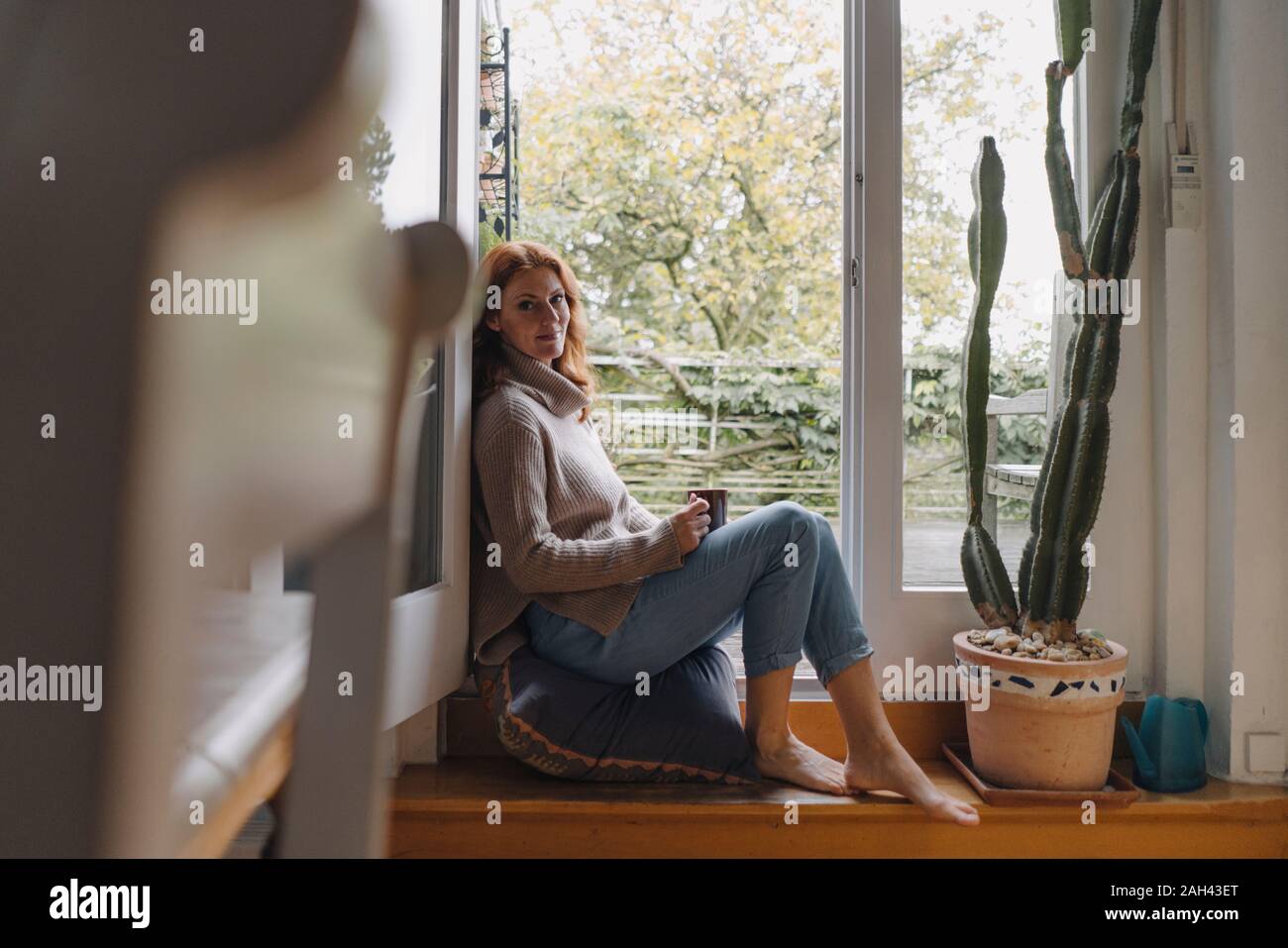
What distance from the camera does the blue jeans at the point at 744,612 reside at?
1.58 m

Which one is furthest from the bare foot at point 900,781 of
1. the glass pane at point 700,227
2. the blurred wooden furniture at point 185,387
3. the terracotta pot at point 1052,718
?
the blurred wooden furniture at point 185,387

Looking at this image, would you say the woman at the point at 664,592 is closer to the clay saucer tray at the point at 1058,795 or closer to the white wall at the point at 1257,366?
the clay saucer tray at the point at 1058,795

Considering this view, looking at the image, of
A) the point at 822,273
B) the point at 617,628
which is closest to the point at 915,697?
the point at 617,628

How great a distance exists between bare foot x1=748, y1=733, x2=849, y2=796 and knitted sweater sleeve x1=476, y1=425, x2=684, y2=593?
0.41 metres

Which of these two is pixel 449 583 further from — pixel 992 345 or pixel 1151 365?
pixel 1151 365

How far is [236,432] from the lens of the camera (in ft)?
0.51

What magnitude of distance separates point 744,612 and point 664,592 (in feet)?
0.55

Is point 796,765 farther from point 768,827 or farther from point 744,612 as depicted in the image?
point 744,612

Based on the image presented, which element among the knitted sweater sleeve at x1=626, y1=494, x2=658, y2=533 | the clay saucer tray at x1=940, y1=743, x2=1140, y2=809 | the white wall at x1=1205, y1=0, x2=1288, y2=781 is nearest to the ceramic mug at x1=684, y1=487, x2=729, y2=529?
the knitted sweater sleeve at x1=626, y1=494, x2=658, y2=533

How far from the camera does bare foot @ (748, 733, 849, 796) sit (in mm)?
1563

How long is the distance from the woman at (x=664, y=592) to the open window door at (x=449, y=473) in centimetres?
6

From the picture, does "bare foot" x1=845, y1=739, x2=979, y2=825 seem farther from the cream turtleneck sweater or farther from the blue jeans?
the cream turtleneck sweater

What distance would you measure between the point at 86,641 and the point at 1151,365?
2.07 m

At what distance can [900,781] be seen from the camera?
151 centimetres
